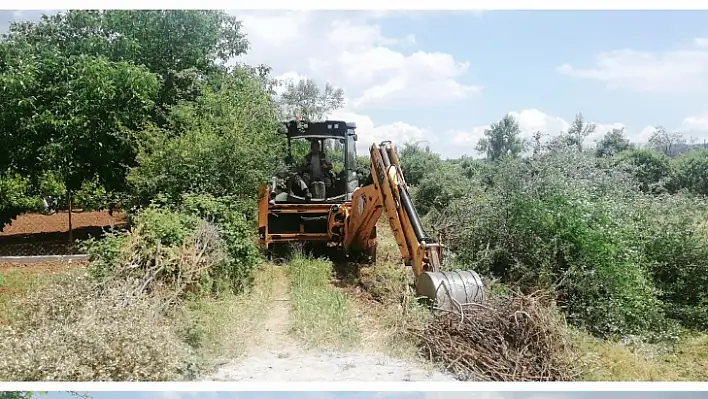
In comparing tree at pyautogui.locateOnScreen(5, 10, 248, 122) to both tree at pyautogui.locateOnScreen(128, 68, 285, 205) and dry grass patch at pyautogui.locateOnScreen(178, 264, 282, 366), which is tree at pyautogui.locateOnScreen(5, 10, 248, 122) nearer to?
tree at pyautogui.locateOnScreen(128, 68, 285, 205)

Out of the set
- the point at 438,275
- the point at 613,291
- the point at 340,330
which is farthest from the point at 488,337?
the point at 613,291

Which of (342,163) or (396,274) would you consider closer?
(396,274)

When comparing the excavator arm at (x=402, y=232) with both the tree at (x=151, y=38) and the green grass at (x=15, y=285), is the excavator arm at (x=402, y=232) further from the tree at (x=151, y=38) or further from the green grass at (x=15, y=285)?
the tree at (x=151, y=38)

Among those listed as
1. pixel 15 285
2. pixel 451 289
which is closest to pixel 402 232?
pixel 451 289

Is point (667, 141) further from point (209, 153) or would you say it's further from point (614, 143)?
point (209, 153)

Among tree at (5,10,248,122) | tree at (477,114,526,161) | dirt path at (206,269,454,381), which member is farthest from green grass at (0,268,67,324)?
tree at (477,114,526,161)

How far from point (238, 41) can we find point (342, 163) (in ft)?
10.2

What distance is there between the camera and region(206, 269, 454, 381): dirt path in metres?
4.33

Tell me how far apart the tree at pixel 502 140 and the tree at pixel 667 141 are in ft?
5.91

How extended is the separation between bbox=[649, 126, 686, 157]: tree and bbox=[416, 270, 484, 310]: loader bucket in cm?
505

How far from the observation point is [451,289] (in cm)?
513

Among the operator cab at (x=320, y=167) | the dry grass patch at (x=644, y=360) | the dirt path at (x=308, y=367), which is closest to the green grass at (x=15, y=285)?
the dirt path at (x=308, y=367)

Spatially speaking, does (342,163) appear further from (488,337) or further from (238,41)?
(488,337)

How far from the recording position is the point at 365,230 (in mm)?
7445
